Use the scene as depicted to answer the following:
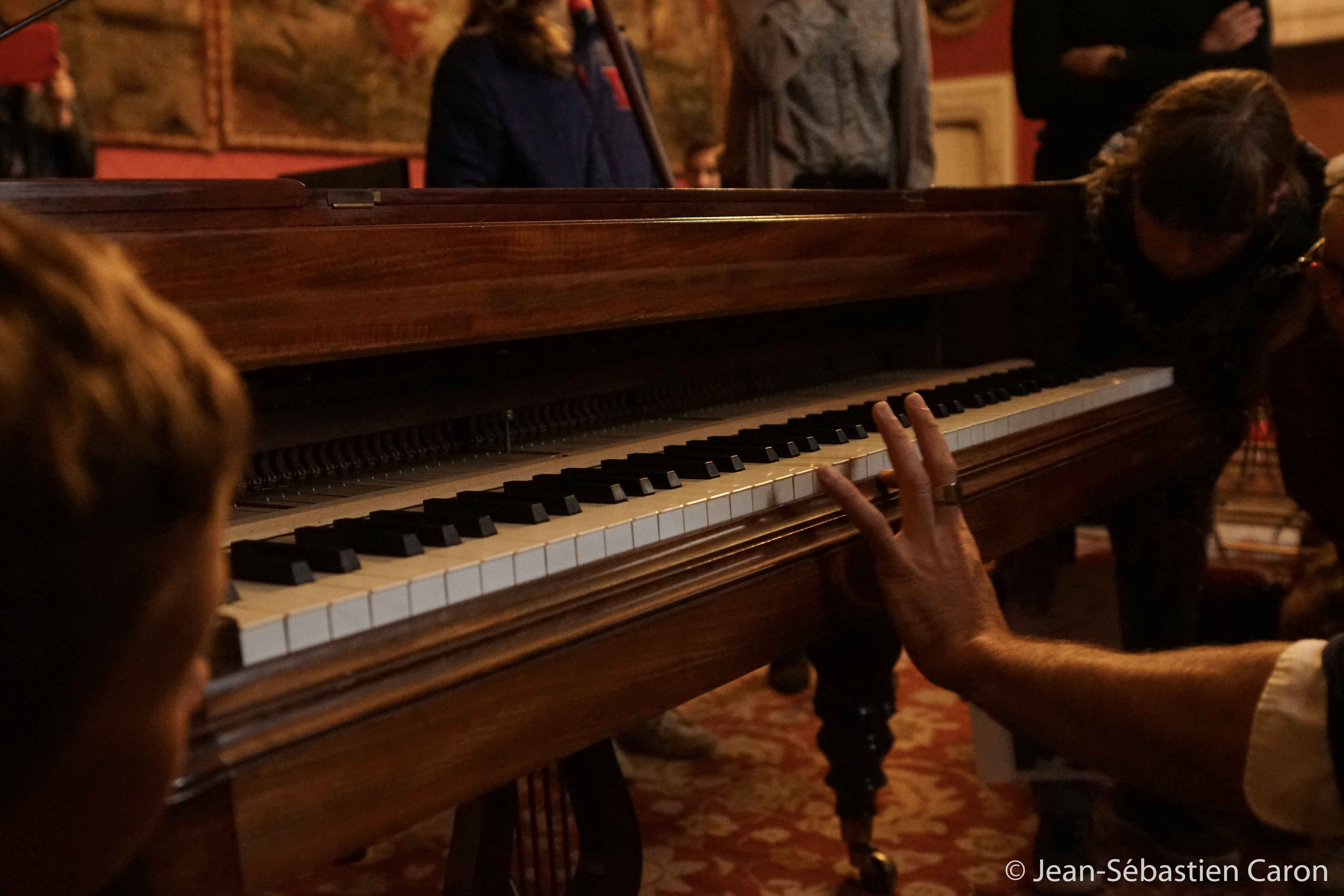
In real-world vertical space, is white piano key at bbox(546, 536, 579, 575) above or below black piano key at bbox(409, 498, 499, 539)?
below

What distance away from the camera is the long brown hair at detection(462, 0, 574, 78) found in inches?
105

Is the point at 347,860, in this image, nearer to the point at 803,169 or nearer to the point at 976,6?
the point at 803,169

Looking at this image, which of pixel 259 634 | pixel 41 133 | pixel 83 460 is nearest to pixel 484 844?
pixel 259 634

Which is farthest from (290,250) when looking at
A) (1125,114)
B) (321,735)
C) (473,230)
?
(1125,114)

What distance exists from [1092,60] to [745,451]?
6.46 feet

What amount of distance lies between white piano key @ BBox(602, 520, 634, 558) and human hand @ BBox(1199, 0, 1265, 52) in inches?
98.1

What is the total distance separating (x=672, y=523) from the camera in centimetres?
119

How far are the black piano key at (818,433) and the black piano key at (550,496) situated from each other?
401mm

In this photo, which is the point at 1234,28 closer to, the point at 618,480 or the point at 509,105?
the point at 509,105

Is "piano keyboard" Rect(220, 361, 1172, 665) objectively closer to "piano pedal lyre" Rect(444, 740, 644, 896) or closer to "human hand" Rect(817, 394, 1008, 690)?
"human hand" Rect(817, 394, 1008, 690)

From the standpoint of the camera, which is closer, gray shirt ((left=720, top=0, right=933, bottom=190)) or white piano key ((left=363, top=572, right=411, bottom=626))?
white piano key ((left=363, top=572, right=411, bottom=626))

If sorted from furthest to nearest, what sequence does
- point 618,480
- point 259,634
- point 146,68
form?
1. point 146,68
2. point 618,480
3. point 259,634

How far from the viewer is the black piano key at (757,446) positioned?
1.47 metres

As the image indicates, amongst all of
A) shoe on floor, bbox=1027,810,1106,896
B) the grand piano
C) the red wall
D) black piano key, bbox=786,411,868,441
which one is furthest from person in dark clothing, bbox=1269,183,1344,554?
the red wall
